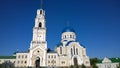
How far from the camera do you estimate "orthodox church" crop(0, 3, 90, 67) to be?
164 ft

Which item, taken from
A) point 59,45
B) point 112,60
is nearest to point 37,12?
point 59,45

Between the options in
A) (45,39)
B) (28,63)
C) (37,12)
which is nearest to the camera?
(28,63)

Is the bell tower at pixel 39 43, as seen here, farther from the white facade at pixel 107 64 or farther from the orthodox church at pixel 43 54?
the white facade at pixel 107 64

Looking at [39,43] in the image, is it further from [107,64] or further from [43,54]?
[107,64]

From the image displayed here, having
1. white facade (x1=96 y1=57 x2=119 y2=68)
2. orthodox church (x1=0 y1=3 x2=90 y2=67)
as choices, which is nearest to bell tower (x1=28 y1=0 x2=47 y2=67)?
orthodox church (x1=0 y1=3 x2=90 y2=67)

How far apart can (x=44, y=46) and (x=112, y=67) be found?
25506 millimetres

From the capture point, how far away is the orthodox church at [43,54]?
164ft

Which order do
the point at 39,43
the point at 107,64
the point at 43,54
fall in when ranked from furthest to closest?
the point at 107,64, the point at 39,43, the point at 43,54

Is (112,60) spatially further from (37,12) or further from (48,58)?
(37,12)

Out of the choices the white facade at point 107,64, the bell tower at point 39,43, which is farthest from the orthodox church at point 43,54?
the white facade at point 107,64

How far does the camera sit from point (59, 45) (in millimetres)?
59531

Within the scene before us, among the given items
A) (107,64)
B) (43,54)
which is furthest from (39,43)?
(107,64)

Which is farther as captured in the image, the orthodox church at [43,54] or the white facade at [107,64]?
the white facade at [107,64]

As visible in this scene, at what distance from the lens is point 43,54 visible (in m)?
50.4
